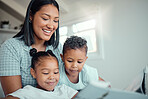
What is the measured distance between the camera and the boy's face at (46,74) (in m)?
0.85

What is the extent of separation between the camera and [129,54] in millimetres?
2549

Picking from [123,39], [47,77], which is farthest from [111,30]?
[47,77]

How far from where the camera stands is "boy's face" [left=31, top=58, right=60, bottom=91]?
85 centimetres

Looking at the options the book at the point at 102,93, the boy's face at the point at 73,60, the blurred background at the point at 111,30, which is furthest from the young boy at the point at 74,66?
the blurred background at the point at 111,30

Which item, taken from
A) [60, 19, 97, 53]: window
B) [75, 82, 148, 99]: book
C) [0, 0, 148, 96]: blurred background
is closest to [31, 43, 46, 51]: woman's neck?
[75, 82, 148, 99]: book

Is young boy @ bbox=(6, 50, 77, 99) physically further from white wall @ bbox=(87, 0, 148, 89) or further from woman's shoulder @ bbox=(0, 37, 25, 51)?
white wall @ bbox=(87, 0, 148, 89)

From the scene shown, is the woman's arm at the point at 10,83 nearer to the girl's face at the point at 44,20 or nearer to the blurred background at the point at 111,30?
the girl's face at the point at 44,20

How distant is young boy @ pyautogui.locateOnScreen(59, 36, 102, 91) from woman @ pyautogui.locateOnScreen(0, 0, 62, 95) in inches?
8.6

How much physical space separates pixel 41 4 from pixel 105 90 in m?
0.85

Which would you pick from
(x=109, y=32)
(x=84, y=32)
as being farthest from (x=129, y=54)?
(x=84, y=32)

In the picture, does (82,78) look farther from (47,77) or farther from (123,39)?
(123,39)

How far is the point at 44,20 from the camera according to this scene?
105 cm

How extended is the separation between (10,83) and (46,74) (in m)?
0.24

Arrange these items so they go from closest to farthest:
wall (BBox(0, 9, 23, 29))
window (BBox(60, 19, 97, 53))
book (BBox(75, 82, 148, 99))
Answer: book (BBox(75, 82, 148, 99)), window (BBox(60, 19, 97, 53)), wall (BBox(0, 9, 23, 29))
